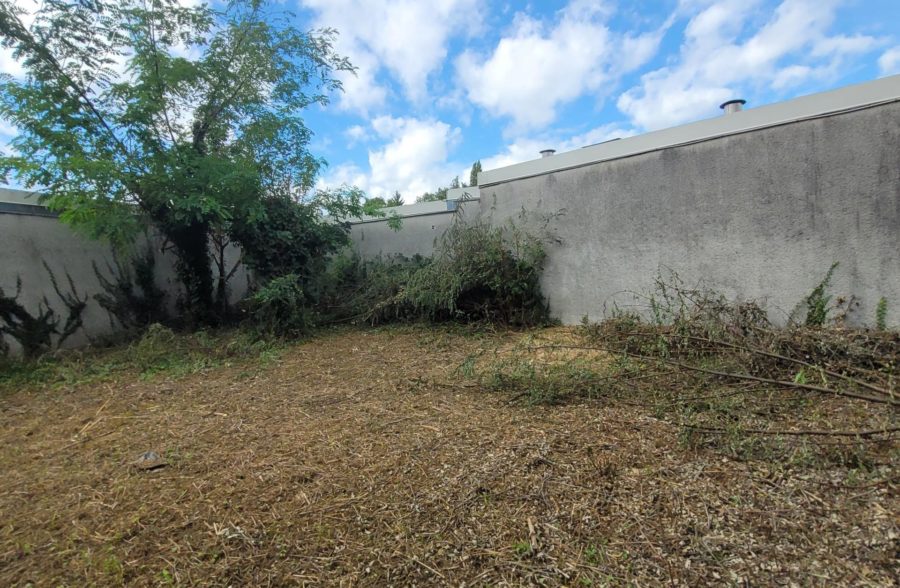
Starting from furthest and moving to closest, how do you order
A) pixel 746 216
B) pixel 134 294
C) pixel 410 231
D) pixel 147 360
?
pixel 410 231 → pixel 134 294 → pixel 147 360 → pixel 746 216

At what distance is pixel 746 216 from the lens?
4344 mm

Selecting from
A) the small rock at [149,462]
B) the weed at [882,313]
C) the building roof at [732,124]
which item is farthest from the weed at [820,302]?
the small rock at [149,462]

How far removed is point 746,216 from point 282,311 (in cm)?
587

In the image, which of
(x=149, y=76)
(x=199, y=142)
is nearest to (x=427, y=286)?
(x=199, y=142)

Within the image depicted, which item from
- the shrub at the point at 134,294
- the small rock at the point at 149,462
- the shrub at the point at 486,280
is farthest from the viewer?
the shrub at the point at 134,294

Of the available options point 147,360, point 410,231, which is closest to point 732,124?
point 410,231

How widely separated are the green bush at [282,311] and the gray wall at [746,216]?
3.74m

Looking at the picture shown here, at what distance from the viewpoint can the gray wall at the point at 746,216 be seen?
3701 millimetres

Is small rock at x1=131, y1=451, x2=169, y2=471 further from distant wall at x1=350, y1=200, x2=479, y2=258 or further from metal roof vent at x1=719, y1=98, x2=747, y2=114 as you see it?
metal roof vent at x1=719, y1=98, x2=747, y2=114

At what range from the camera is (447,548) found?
1.72 m

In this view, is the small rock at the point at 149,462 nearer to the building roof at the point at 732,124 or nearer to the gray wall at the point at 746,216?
the gray wall at the point at 746,216

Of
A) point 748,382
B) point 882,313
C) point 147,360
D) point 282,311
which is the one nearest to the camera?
point 748,382

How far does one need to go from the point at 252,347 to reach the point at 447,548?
454cm

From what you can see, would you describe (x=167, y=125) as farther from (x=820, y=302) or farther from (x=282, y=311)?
(x=820, y=302)
